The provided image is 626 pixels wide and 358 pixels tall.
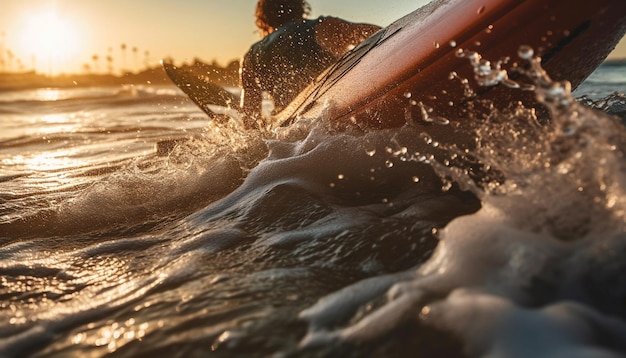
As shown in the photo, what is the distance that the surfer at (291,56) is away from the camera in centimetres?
493

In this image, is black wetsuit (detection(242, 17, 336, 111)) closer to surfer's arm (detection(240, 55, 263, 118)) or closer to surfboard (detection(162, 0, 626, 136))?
surfer's arm (detection(240, 55, 263, 118))

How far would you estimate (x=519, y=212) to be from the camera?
1.58m

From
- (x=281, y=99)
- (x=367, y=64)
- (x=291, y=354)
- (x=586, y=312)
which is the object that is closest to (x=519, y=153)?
(x=586, y=312)

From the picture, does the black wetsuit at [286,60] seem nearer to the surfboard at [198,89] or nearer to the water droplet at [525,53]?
the surfboard at [198,89]

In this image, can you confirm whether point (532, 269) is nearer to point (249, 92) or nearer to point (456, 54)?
point (456, 54)

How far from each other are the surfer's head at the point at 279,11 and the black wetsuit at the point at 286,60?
81cm

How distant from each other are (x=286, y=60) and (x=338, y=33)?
0.56 m

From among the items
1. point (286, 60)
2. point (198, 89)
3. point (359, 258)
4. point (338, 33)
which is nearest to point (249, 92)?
point (286, 60)

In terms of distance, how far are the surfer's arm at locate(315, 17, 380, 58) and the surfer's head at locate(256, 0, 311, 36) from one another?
2.73 ft

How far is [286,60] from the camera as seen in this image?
505cm

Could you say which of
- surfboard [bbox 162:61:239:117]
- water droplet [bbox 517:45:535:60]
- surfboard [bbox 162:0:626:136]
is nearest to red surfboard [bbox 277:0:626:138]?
surfboard [bbox 162:0:626:136]

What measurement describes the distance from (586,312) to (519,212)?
1.43ft

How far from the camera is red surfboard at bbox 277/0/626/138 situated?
2068 mm

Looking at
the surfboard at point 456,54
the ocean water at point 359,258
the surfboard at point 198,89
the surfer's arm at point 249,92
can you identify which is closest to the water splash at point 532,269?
the ocean water at point 359,258
